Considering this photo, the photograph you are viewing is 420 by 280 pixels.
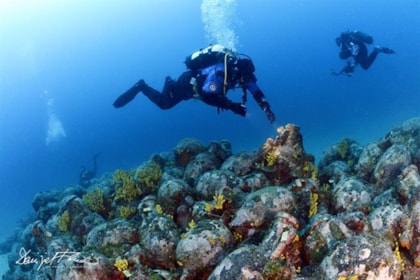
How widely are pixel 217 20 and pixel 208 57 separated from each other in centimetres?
3703

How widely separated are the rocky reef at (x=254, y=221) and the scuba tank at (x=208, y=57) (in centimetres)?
209

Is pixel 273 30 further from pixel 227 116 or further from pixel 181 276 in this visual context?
pixel 181 276

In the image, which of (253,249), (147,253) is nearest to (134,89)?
(147,253)

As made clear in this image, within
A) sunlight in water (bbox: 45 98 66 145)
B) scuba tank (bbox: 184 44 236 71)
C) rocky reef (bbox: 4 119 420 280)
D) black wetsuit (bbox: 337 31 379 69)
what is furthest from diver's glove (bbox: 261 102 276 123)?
sunlight in water (bbox: 45 98 66 145)

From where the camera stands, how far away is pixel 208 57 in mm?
8984

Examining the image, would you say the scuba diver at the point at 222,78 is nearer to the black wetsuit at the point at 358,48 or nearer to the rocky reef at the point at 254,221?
the rocky reef at the point at 254,221

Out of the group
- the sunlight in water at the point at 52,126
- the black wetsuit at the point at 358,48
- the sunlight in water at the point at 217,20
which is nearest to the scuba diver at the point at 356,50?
the black wetsuit at the point at 358,48

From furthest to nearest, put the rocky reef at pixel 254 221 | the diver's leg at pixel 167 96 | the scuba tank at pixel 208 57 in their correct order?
1. the diver's leg at pixel 167 96
2. the scuba tank at pixel 208 57
3. the rocky reef at pixel 254 221

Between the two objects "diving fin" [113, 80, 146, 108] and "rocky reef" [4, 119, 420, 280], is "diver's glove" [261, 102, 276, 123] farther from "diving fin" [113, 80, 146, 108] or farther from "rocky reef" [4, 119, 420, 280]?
"diving fin" [113, 80, 146, 108]

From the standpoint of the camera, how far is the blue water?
6525 centimetres

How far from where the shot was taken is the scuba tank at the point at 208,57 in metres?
8.69

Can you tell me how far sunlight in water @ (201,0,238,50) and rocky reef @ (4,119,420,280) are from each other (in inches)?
1087

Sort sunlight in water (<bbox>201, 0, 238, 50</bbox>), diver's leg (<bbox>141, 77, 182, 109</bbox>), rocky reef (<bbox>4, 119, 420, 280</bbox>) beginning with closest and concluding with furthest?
rocky reef (<bbox>4, 119, 420, 280</bbox>)
diver's leg (<bbox>141, 77, 182, 109</bbox>)
sunlight in water (<bbox>201, 0, 238, 50</bbox>)

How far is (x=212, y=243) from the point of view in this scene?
462cm
